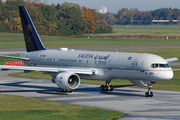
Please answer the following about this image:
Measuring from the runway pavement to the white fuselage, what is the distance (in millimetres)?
2287

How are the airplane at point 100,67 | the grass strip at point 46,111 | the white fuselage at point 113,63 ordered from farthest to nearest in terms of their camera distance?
1. the airplane at point 100,67
2. the white fuselage at point 113,63
3. the grass strip at point 46,111

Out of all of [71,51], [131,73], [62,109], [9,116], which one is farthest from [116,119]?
[71,51]

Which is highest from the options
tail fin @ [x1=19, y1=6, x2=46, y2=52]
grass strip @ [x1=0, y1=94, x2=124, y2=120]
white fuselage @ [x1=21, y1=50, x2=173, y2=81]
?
tail fin @ [x1=19, y1=6, x2=46, y2=52]

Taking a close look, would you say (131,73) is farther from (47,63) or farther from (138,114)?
(47,63)

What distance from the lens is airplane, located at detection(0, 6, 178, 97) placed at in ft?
119

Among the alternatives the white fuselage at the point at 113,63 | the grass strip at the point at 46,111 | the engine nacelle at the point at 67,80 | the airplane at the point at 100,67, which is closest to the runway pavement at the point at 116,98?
the engine nacelle at the point at 67,80

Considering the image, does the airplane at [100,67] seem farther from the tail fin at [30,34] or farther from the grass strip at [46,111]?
the grass strip at [46,111]

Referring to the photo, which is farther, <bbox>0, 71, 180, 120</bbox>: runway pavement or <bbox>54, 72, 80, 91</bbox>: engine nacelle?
<bbox>54, 72, 80, 91</bbox>: engine nacelle

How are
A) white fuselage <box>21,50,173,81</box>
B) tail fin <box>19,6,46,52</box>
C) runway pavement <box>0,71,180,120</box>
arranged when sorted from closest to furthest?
runway pavement <box>0,71,180,120</box>, white fuselage <box>21,50,173,81</box>, tail fin <box>19,6,46,52</box>

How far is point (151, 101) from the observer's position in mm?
34344

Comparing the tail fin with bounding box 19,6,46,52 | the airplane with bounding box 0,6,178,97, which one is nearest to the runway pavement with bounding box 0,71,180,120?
the airplane with bounding box 0,6,178,97

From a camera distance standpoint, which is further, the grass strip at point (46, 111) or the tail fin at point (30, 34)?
the tail fin at point (30, 34)

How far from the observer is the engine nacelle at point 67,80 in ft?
124

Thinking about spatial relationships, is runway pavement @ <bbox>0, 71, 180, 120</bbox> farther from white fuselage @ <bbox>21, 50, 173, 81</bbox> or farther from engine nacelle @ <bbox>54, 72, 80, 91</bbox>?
white fuselage @ <bbox>21, 50, 173, 81</bbox>
